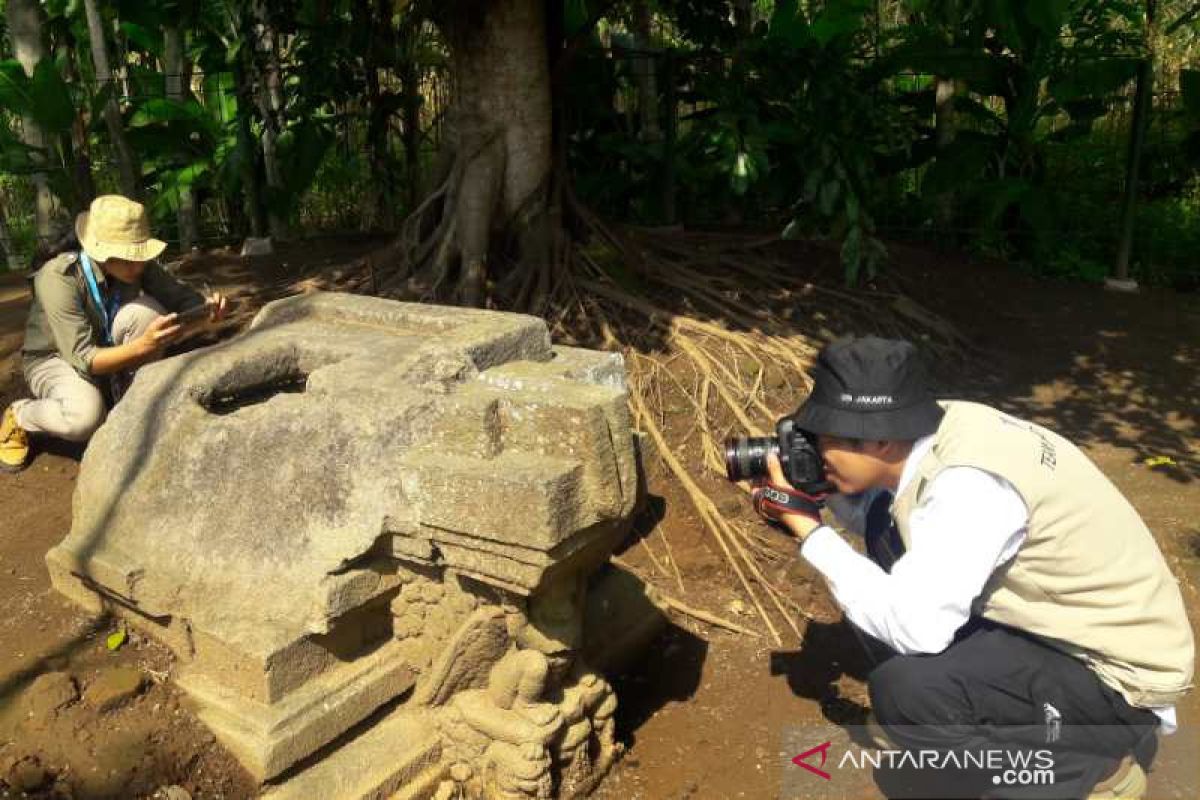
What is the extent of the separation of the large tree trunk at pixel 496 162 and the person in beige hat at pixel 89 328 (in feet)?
6.15

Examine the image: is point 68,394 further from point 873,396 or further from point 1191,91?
point 1191,91

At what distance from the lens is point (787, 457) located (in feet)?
8.91

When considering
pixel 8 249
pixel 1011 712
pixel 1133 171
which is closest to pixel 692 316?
pixel 1011 712

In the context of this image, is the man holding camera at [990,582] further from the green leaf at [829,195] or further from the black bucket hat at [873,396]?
the green leaf at [829,195]

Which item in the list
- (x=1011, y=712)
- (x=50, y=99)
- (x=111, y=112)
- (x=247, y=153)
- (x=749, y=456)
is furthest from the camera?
(x=247, y=153)

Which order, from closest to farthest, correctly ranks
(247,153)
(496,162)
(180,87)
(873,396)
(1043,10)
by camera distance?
(873,396)
(1043,10)
(496,162)
(247,153)
(180,87)

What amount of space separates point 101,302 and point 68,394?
37 cm

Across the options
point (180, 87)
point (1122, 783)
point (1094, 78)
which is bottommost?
point (1122, 783)

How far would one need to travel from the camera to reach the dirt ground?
3021 mm

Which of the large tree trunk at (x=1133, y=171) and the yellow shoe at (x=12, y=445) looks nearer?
the yellow shoe at (x=12, y=445)

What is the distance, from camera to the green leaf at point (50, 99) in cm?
679

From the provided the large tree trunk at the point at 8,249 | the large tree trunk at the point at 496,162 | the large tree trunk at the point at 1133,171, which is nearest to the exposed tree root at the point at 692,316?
the large tree trunk at the point at 496,162

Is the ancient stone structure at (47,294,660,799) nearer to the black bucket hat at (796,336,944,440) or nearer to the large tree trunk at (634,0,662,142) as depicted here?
the black bucket hat at (796,336,944,440)

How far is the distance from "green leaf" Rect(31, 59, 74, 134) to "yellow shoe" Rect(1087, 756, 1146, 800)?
6841 mm
